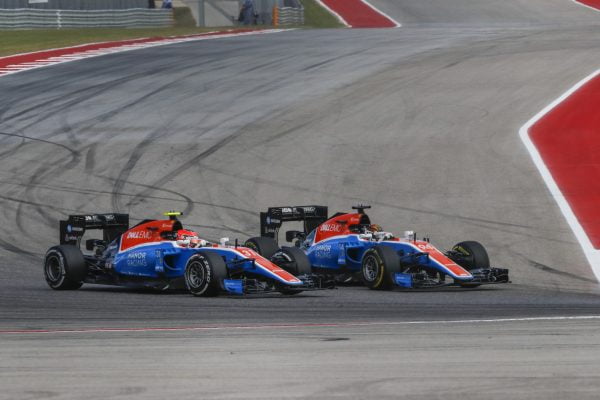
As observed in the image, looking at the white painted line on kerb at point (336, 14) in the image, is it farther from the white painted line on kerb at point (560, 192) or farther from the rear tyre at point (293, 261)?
the rear tyre at point (293, 261)

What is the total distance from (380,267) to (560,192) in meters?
6.21

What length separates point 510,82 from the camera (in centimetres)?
3105

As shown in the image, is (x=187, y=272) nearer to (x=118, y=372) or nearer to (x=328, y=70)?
(x=118, y=372)

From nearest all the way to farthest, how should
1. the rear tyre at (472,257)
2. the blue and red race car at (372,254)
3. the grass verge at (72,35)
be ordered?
1. the blue and red race car at (372,254)
2. the rear tyre at (472,257)
3. the grass verge at (72,35)

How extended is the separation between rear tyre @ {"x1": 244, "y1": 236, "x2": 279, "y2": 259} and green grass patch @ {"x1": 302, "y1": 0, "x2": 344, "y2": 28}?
114ft

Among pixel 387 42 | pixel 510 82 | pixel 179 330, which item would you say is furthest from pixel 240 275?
pixel 387 42

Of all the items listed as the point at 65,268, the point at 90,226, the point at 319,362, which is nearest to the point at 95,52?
the point at 90,226

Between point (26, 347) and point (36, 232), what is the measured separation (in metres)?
9.98

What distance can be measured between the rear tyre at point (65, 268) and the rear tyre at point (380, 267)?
11.9 ft

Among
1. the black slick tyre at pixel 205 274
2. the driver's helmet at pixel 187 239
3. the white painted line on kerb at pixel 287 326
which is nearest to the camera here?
the white painted line on kerb at pixel 287 326

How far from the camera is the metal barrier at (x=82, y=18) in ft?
159

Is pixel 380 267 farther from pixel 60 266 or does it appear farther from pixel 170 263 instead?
pixel 60 266

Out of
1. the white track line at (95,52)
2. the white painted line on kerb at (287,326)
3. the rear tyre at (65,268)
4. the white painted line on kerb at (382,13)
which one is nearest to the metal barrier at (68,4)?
the white track line at (95,52)

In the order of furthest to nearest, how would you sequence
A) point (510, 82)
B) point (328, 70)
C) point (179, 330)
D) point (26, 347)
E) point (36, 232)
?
1. point (328, 70)
2. point (510, 82)
3. point (36, 232)
4. point (179, 330)
5. point (26, 347)
